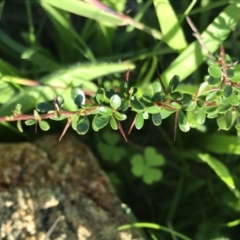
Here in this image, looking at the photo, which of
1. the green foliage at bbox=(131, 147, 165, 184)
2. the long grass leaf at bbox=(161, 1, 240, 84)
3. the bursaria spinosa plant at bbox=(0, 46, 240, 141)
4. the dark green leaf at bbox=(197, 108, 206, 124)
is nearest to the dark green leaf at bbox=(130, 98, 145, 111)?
the bursaria spinosa plant at bbox=(0, 46, 240, 141)

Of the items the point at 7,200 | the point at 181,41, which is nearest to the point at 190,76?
the point at 181,41

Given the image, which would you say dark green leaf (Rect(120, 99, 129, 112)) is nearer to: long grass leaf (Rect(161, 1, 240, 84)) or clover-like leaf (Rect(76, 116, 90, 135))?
clover-like leaf (Rect(76, 116, 90, 135))

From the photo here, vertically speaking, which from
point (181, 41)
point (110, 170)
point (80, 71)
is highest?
point (181, 41)

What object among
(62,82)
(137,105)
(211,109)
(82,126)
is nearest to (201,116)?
(211,109)

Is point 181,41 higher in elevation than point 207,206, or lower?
higher

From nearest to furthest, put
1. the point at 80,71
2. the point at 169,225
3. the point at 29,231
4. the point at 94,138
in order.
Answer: the point at 29,231, the point at 80,71, the point at 169,225, the point at 94,138

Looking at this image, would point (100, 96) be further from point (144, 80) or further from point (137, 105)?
point (144, 80)

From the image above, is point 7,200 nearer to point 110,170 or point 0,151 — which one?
point 0,151

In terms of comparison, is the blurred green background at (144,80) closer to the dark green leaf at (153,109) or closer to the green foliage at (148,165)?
the green foliage at (148,165)
